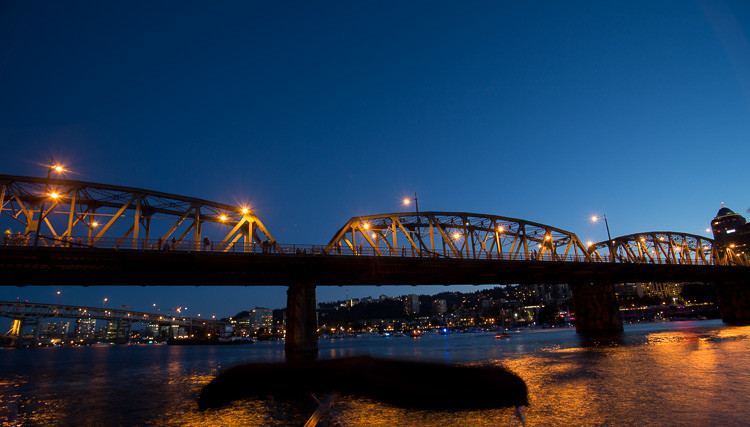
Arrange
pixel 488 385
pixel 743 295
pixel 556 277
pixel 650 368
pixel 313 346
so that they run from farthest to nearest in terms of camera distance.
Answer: pixel 743 295
pixel 556 277
pixel 313 346
pixel 650 368
pixel 488 385

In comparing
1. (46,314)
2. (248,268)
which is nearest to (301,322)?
(248,268)

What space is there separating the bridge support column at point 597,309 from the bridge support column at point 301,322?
60687 millimetres

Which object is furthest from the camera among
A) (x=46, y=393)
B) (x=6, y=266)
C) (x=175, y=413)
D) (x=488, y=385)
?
(x=6, y=266)

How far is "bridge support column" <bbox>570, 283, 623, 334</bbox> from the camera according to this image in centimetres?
7894

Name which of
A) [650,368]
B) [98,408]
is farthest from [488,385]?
[98,408]

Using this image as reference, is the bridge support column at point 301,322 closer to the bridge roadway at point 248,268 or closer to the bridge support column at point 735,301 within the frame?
the bridge roadway at point 248,268

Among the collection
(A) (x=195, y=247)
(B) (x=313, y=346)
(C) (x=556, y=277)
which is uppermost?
(A) (x=195, y=247)

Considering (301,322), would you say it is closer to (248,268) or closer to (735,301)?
(248,268)

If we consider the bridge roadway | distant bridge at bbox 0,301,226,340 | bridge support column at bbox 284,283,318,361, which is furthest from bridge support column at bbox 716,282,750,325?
distant bridge at bbox 0,301,226,340

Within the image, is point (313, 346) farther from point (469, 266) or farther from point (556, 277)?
point (556, 277)

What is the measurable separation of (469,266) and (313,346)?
25.0 metres

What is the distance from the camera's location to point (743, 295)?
96.2 metres

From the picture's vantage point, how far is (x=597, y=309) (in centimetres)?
8119

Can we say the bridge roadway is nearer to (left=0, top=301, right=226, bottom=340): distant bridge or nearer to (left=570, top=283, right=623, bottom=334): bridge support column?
(left=570, top=283, right=623, bottom=334): bridge support column
